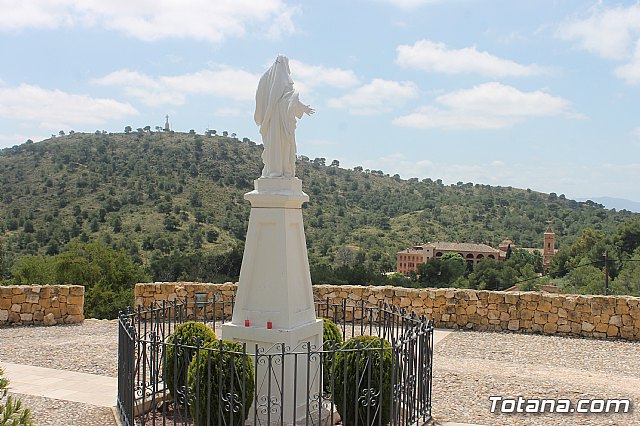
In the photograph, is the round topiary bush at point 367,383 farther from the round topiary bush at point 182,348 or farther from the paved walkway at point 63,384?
the paved walkway at point 63,384

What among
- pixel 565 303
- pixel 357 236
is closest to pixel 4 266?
pixel 357 236

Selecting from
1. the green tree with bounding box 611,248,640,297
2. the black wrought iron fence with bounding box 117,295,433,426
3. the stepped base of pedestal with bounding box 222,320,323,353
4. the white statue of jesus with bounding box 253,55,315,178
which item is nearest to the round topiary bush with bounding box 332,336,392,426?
the black wrought iron fence with bounding box 117,295,433,426

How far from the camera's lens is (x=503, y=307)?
13.2 meters

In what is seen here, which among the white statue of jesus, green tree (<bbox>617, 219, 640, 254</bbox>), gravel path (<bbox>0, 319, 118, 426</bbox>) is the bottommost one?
gravel path (<bbox>0, 319, 118, 426</bbox>)

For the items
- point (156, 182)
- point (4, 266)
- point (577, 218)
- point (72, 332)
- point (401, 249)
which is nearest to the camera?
point (72, 332)

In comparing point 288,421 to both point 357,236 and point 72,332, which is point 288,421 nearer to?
point 72,332

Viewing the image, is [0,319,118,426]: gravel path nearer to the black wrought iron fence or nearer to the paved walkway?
the paved walkway

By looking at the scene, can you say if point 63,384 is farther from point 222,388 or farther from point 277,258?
point 277,258

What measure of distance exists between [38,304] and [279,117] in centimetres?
937

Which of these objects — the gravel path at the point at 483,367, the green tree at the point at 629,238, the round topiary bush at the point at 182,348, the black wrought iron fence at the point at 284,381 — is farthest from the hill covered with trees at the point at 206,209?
the black wrought iron fence at the point at 284,381

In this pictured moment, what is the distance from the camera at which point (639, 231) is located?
31266 millimetres

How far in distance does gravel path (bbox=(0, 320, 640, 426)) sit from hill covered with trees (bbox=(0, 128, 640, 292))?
9.36 meters

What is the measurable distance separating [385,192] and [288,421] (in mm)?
58214

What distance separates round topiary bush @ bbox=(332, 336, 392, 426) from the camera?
5730mm
